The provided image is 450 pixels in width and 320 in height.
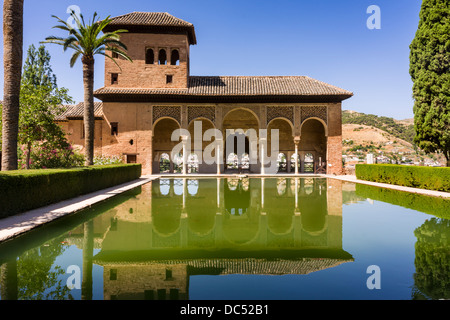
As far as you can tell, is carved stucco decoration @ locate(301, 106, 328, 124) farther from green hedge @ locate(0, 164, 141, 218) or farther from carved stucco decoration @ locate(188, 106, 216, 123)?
green hedge @ locate(0, 164, 141, 218)

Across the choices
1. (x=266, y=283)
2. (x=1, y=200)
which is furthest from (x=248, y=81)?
(x=266, y=283)

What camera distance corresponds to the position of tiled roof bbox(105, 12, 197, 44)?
2164 cm

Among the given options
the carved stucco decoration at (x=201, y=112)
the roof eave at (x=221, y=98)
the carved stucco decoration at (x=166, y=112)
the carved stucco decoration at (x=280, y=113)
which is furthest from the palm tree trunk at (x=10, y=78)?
the carved stucco decoration at (x=280, y=113)

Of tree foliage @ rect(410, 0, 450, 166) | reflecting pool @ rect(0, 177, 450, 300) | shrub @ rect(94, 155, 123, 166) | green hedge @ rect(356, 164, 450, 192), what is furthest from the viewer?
shrub @ rect(94, 155, 123, 166)

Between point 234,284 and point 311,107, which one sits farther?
point 311,107

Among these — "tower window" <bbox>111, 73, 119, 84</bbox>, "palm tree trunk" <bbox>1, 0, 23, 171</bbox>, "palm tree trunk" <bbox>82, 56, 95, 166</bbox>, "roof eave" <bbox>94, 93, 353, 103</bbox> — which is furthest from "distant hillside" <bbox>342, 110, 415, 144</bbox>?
"palm tree trunk" <bbox>1, 0, 23, 171</bbox>

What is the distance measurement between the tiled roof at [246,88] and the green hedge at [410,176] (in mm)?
7250

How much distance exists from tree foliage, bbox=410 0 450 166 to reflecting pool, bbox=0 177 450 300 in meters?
9.56

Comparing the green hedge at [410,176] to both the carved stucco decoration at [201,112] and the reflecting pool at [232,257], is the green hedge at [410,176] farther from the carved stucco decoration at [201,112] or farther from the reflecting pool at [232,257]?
the carved stucco decoration at [201,112]

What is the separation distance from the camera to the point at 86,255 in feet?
13.3

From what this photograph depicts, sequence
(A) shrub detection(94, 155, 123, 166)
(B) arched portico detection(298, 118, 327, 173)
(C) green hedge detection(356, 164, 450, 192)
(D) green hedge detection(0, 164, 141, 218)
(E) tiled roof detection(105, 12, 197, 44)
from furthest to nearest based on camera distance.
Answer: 1. (B) arched portico detection(298, 118, 327, 173)
2. (E) tiled roof detection(105, 12, 197, 44)
3. (A) shrub detection(94, 155, 123, 166)
4. (C) green hedge detection(356, 164, 450, 192)
5. (D) green hedge detection(0, 164, 141, 218)

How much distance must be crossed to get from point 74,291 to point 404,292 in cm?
325

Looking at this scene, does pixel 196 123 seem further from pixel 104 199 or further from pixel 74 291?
pixel 74 291

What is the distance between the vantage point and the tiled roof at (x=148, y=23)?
2164cm
